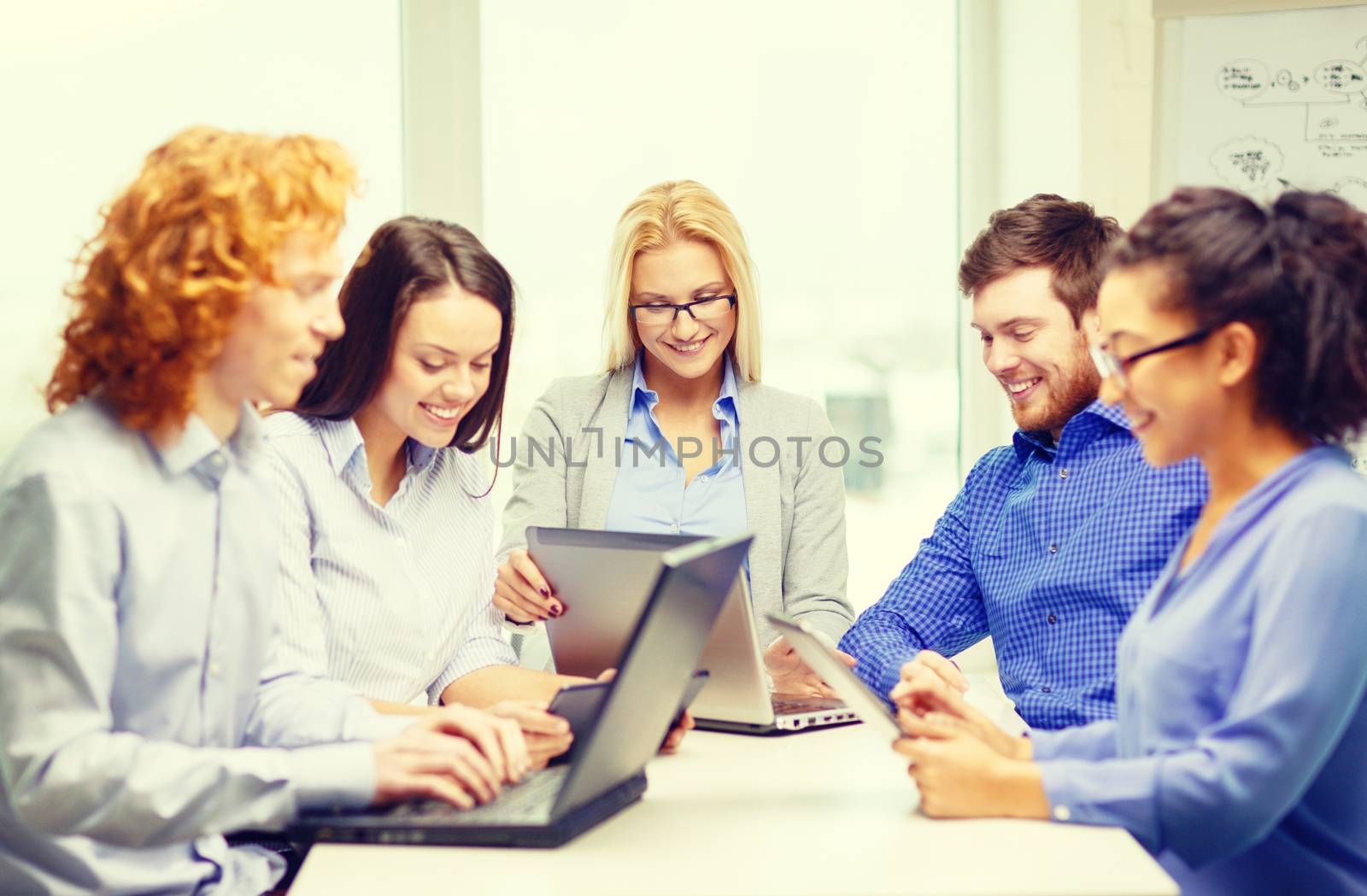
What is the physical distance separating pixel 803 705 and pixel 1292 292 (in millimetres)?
855

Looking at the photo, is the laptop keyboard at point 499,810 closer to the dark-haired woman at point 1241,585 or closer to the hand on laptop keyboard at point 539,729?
the hand on laptop keyboard at point 539,729

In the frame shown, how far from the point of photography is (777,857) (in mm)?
1181

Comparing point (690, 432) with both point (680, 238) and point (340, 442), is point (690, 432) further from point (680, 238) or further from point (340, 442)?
point (340, 442)

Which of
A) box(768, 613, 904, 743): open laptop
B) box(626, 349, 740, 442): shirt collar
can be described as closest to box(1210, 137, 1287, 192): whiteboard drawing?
box(626, 349, 740, 442): shirt collar

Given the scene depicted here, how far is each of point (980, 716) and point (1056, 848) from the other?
0.28m

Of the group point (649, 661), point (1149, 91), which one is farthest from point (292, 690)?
point (1149, 91)

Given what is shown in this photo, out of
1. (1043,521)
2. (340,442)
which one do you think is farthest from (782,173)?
(340,442)

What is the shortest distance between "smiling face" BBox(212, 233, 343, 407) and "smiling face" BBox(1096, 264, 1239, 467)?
2.85 feet

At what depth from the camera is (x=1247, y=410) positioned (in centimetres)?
Answer: 130

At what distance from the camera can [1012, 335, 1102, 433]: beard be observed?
1.98m

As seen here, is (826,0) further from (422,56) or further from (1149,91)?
(422,56)

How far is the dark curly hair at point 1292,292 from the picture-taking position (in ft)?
4.09

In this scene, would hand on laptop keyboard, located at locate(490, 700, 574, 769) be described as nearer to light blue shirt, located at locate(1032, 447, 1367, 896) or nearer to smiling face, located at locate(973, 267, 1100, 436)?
light blue shirt, located at locate(1032, 447, 1367, 896)

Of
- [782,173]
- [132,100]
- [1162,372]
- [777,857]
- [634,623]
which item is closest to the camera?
[777,857]
